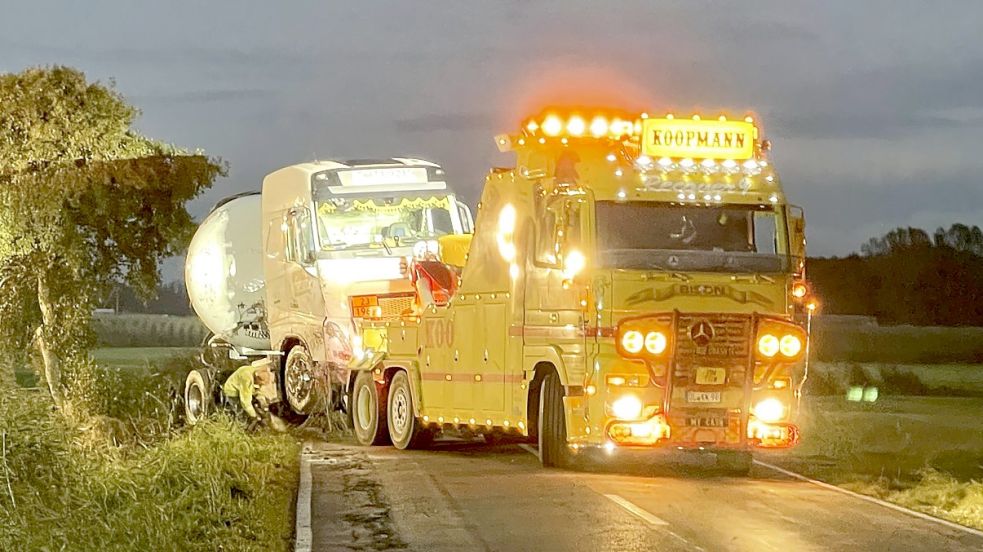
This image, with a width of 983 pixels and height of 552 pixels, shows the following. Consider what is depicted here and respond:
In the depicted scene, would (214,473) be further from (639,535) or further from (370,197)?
(370,197)

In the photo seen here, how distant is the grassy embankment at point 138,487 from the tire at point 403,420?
1448 millimetres

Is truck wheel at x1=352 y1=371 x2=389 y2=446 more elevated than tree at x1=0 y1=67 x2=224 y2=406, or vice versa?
tree at x1=0 y1=67 x2=224 y2=406

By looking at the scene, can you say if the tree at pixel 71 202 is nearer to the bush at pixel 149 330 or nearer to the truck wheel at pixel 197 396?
the truck wheel at pixel 197 396

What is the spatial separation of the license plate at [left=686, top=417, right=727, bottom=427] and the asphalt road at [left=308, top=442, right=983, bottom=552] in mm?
646

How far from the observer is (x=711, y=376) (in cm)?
1620

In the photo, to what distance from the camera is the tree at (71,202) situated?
32031 millimetres

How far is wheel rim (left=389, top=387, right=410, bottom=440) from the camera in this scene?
837 inches

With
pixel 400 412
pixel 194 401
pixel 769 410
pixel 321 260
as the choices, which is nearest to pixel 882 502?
pixel 769 410

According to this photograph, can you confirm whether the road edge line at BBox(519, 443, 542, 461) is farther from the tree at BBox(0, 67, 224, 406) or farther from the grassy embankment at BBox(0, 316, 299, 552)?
the tree at BBox(0, 67, 224, 406)

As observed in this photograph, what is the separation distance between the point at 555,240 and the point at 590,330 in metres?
1.15

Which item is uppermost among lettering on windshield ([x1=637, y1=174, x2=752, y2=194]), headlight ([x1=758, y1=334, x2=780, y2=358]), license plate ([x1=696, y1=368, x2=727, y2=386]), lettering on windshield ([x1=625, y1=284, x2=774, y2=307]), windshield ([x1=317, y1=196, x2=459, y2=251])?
windshield ([x1=317, y1=196, x2=459, y2=251])

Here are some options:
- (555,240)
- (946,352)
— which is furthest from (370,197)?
(946,352)

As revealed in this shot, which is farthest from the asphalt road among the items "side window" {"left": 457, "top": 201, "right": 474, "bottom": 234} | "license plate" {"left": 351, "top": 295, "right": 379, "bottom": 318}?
"side window" {"left": 457, "top": 201, "right": 474, "bottom": 234}

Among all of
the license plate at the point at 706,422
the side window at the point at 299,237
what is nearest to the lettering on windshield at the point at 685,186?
the license plate at the point at 706,422
